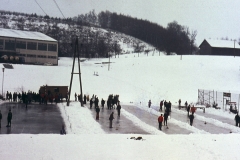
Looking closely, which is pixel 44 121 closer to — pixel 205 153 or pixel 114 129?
pixel 114 129

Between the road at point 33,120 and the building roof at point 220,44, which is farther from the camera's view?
the building roof at point 220,44

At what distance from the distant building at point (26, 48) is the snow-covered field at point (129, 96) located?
5890mm

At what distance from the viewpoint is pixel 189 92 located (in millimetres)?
49844

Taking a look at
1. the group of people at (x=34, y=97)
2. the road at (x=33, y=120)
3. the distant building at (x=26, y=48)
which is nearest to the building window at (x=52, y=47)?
the distant building at (x=26, y=48)

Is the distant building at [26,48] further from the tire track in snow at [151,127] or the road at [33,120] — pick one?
the tire track in snow at [151,127]

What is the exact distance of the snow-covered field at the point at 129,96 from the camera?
1403 cm

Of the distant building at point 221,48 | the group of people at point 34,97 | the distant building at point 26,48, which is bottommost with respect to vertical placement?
the group of people at point 34,97

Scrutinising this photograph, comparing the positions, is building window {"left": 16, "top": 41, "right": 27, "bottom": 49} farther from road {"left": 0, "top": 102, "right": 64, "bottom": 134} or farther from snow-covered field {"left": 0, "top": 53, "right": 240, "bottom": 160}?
road {"left": 0, "top": 102, "right": 64, "bottom": 134}

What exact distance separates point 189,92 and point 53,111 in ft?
92.3

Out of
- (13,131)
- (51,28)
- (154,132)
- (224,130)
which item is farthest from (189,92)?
(51,28)

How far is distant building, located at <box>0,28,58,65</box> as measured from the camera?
6253 cm

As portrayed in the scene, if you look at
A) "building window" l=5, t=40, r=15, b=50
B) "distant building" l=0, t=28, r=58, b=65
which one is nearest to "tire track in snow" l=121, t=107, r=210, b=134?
"distant building" l=0, t=28, r=58, b=65

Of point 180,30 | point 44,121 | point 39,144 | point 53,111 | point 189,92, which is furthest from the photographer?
point 180,30

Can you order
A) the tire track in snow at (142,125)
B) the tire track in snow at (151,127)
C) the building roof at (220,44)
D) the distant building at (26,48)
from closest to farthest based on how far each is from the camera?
the tire track in snow at (142,125)
the tire track in snow at (151,127)
the distant building at (26,48)
the building roof at (220,44)
